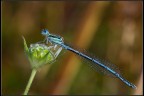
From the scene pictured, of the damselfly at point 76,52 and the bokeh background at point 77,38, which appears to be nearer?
the damselfly at point 76,52

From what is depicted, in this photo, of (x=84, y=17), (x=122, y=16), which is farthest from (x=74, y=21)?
(x=122, y=16)

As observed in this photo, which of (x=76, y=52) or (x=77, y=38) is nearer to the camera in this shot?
(x=76, y=52)

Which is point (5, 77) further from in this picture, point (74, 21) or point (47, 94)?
point (74, 21)

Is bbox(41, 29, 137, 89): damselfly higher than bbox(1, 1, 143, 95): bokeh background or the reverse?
higher

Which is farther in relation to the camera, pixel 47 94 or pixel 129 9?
pixel 129 9

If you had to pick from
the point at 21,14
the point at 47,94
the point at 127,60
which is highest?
the point at 21,14

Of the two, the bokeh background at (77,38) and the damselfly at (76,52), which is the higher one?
the damselfly at (76,52)

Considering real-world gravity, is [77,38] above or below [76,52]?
below

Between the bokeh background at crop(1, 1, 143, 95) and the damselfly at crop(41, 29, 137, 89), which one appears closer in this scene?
the damselfly at crop(41, 29, 137, 89)
